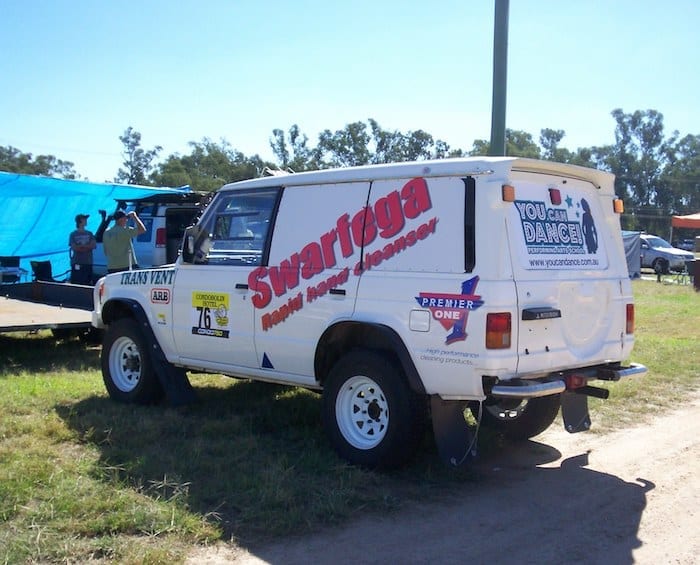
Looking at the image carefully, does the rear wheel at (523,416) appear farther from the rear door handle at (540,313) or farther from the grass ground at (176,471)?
the rear door handle at (540,313)

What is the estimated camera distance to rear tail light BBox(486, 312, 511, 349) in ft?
16.0

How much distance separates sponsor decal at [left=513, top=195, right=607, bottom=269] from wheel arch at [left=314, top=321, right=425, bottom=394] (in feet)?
3.43

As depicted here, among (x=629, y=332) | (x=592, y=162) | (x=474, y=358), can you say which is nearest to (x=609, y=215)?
(x=629, y=332)

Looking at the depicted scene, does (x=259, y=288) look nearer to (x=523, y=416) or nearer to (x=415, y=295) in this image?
(x=415, y=295)

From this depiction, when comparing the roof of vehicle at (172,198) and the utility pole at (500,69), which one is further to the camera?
the roof of vehicle at (172,198)

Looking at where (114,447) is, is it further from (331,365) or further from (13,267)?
(13,267)

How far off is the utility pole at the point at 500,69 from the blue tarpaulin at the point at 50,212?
32.3 feet

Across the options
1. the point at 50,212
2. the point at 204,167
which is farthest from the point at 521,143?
the point at 50,212

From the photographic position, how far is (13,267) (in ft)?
51.3

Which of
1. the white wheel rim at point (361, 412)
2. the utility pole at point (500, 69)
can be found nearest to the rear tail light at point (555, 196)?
the white wheel rim at point (361, 412)

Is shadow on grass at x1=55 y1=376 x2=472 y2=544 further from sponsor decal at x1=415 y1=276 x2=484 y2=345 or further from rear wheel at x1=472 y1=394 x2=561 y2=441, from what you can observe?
sponsor decal at x1=415 y1=276 x2=484 y2=345

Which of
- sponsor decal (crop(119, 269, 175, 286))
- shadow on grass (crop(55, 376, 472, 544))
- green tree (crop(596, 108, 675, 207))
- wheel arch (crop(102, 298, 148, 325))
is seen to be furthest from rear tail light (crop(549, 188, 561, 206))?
green tree (crop(596, 108, 675, 207))

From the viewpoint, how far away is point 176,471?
543 centimetres

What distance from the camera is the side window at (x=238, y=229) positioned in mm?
6449
